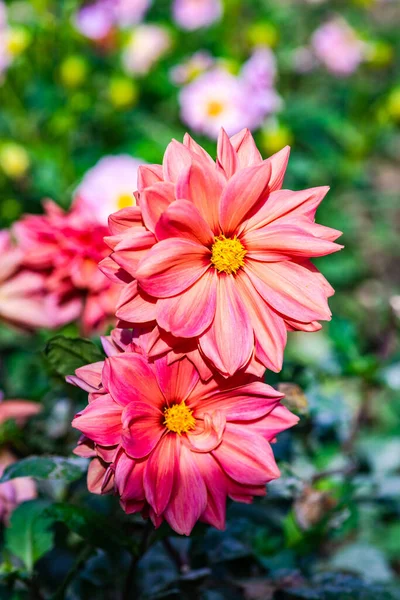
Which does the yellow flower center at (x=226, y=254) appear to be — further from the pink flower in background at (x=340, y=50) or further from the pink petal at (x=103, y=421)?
the pink flower in background at (x=340, y=50)

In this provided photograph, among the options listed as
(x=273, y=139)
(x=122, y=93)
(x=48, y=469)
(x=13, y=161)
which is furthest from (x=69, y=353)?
(x=122, y=93)

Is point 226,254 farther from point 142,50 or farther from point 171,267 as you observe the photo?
point 142,50

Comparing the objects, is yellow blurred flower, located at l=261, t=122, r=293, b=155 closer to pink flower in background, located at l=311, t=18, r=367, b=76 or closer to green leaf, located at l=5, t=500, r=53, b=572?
pink flower in background, located at l=311, t=18, r=367, b=76

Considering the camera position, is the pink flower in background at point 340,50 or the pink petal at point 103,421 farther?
the pink flower in background at point 340,50


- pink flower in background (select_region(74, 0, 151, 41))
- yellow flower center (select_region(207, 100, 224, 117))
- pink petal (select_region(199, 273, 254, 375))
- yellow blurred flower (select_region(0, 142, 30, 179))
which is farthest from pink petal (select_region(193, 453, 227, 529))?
pink flower in background (select_region(74, 0, 151, 41))

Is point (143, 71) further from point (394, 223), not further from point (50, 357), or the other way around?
point (50, 357)

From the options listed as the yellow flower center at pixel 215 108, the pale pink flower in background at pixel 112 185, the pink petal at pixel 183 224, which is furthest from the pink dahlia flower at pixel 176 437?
the yellow flower center at pixel 215 108
